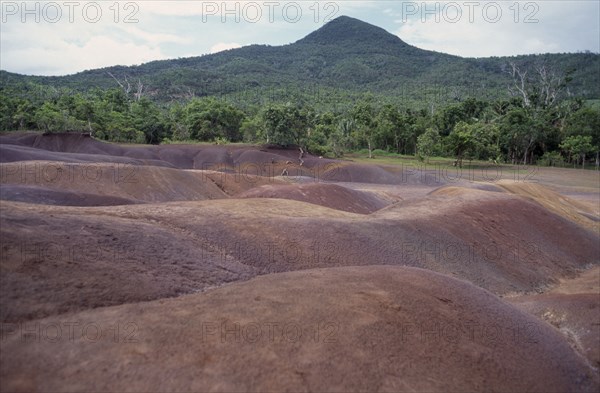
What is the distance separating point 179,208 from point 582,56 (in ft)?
481

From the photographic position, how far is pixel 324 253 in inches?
444

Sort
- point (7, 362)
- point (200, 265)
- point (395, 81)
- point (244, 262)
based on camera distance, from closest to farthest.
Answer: point (7, 362) < point (200, 265) < point (244, 262) < point (395, 81)

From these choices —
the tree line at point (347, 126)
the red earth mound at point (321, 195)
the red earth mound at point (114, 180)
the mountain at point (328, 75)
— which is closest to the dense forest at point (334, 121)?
the tree line at point (347, 126)

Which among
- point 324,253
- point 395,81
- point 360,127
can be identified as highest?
point 395,81

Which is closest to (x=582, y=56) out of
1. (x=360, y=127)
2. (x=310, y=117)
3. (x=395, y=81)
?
(x=395, y=81)

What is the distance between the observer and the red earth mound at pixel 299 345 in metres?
4.43

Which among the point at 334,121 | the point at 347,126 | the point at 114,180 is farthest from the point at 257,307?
the point at 334,121

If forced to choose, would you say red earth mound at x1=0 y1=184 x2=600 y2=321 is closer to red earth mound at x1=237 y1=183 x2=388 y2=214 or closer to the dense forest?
red earth mound at x1=237 y1=183 x2=388 y2=214

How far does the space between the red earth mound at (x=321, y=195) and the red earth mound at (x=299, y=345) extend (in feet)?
43.5

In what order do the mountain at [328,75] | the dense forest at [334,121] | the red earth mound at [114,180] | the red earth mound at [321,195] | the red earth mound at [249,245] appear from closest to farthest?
the red earth mound at [249,245], the red earth mound at [114,180], the red earth mound at [321,195], the dense forest at [334,121], the mountain at [328,75]

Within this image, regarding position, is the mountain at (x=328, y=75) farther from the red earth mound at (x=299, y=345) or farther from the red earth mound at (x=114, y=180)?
the red earth mound at (x=299, y=345)

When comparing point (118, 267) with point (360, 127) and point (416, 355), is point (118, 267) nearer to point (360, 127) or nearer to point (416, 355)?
point (416, 355)

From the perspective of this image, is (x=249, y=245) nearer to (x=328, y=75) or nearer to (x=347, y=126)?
(x=347, y=126)

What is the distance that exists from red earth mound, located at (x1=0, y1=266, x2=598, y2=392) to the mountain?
78.1m
